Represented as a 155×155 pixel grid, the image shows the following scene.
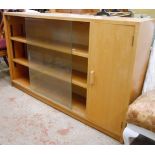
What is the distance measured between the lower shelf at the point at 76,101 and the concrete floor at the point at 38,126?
4.1 inches

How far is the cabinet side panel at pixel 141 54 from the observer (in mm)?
1319

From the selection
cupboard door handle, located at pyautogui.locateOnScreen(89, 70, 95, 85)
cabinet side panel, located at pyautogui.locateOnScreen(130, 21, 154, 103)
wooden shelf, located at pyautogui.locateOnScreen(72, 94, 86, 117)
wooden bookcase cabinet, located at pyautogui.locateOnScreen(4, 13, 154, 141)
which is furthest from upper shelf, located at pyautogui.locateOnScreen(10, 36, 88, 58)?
wooden shelf, located at pyautogui.locateOnScreen(72, 94, 86, 117)

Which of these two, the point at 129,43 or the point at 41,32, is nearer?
the point at 129,43

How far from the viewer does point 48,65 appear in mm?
2102

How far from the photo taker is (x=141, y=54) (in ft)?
4.69

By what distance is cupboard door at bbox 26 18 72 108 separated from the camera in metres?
1.85

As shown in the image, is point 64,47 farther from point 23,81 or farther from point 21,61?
point 23,81

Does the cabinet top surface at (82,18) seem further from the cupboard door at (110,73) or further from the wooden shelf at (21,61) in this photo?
the wooden shelf at (21,61)

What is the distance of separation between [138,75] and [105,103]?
37 cm

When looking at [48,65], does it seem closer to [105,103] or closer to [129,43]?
Answer: [105,103]

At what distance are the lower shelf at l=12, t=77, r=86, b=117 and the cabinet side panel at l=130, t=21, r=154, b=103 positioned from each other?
2.07 feet

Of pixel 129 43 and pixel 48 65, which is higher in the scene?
pixel 129 43

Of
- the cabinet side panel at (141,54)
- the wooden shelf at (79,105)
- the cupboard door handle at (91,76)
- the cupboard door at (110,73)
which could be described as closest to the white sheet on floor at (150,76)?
the cabinet side panel at (141,54)

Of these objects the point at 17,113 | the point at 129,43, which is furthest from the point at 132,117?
the point at 17,113
